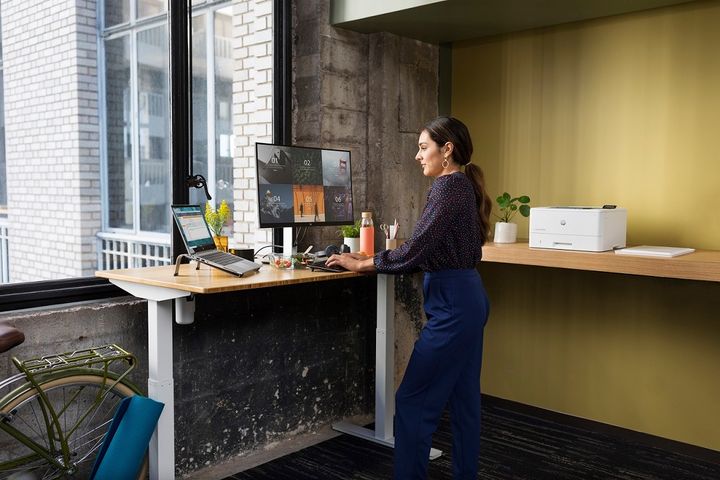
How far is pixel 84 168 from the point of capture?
314 cm

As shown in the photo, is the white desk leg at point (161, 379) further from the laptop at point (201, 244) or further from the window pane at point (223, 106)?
the window pane at point (223, 106)

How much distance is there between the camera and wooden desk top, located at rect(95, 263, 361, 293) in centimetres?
269

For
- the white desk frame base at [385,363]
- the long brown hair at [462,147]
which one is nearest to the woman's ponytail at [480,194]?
the long brown hair at [462,147]

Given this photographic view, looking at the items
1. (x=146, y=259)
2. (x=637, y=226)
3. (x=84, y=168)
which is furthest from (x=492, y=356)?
(x=84, y=168)

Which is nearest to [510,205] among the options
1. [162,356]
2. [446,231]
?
[446,231]

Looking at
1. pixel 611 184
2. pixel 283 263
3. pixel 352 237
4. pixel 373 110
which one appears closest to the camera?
pixel 283 263

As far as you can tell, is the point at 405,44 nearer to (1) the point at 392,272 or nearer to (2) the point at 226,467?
(1) the point at 392,272

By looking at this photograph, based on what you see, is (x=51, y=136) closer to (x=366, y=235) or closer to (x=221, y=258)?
(x=221, y=258)

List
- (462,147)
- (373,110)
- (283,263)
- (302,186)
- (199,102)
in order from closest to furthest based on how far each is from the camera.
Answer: (462,147) < (283,263) < (302,186) < (199,102) < (373,110)

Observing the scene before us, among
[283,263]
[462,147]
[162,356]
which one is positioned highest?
[462,147]

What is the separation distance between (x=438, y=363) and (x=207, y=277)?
961mm

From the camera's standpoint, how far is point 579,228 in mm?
3338

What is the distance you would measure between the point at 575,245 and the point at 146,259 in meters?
1.99

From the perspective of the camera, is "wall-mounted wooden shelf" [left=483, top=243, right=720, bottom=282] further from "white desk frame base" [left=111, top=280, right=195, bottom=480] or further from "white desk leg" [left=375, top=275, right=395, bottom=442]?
"white desk frame base" [left=111, top=280, right=195, bottom=480]
